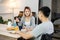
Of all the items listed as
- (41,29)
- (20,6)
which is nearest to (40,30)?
(41,29)

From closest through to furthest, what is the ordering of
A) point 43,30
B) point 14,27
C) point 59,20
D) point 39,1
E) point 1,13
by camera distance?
1. point 43,30
2. point 14,27
3. point 59,20
4. point 39,1
5. point 1,13

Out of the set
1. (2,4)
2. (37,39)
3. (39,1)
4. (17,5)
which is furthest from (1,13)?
(37,39)

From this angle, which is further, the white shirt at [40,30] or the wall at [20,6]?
the wall at [20,6]

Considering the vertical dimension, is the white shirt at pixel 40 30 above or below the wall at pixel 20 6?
below

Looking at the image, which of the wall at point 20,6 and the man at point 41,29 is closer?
the man at point 41,29

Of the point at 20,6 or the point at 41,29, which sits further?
the point at 20,6

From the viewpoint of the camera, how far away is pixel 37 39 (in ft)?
6.71

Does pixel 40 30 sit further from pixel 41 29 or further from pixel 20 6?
pixel 20 6

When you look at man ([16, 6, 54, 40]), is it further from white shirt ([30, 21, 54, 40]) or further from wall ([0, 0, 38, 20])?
wall ([0, 0, 38, 20])

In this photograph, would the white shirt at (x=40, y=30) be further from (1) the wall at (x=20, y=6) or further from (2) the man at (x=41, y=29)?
(1) the wall at (x=20, y=6)

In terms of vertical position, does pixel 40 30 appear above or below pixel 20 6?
below

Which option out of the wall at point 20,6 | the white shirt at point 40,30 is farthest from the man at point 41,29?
the wall at point 20,6

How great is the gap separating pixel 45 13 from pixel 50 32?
11.9 inches

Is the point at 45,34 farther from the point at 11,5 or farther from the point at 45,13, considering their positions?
the point at 11,5
